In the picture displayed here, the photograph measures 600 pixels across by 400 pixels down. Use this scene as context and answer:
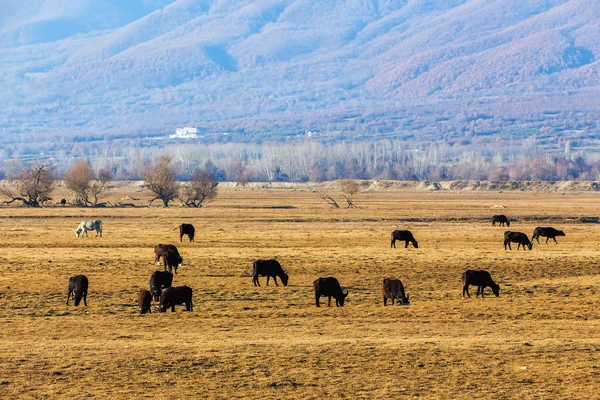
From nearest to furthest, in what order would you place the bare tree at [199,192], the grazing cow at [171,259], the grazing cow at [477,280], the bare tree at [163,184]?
the grazing cow at [477,280]
the grazing cow at [171,259]
the bare tree at [163,184]
the bare tree at [199,192]

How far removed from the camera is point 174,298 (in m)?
23.6

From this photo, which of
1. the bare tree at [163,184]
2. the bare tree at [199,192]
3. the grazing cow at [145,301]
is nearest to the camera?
the grazing cow at [145,301]

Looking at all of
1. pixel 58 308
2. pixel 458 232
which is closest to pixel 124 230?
pixel 458 232

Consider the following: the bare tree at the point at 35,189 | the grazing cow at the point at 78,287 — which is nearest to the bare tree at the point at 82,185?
the bare tree at the point at 35,189

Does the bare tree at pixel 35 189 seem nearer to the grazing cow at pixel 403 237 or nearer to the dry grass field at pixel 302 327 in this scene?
the dry grass field at pixel 302 327

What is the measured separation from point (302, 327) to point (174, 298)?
3345mm

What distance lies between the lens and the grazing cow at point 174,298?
2359cm

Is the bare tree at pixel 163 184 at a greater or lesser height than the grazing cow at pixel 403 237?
greater

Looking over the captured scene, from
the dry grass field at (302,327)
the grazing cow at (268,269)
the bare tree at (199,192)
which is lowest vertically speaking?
the dry grass field at (302,327)

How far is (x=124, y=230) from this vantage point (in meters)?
51.1

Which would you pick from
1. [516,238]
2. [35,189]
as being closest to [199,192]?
[35,189]

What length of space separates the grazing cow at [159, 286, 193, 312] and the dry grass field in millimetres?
371

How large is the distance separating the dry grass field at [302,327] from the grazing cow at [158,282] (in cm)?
82

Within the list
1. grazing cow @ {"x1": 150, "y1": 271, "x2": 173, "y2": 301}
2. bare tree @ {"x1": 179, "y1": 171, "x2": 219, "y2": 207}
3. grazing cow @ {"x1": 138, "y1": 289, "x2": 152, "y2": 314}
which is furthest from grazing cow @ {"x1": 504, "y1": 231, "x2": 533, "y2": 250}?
bare tree @ {"x1": 179, "y1": 171, "x2": 219, "y2": 207}
